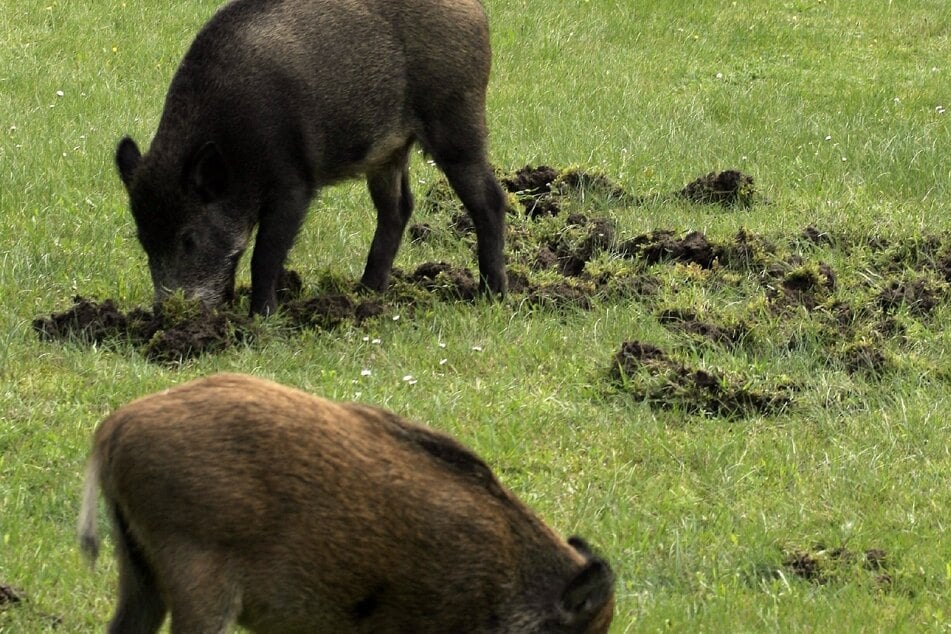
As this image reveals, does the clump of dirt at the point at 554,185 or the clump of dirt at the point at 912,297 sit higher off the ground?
the clump of dirt at the point at 912,297

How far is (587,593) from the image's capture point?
4.21 m

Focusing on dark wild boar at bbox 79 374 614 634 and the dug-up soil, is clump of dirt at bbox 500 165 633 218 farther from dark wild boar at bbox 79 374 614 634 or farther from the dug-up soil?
Answer: dark wild boar at bbox 79 374 614 634

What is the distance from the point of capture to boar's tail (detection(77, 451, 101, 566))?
13.1 ft

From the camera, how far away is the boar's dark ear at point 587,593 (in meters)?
4.17

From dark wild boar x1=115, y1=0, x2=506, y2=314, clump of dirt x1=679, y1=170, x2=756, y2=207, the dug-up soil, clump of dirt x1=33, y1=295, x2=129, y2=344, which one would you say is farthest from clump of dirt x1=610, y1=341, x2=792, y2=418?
clump of dirt x1=679, y1=170, x2=756, y2=207

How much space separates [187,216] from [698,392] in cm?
281

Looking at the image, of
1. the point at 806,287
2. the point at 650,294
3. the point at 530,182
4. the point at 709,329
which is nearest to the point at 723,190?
the point at 530,182

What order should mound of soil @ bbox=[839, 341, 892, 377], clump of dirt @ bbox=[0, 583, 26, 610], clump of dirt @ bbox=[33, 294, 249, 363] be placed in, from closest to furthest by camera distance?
1. clump of dirt @ bbox=[0, 583, 26, 610]
2. clump of dirt @ bbox=[33, 294, 249, 363]
3. mound of soil @ bbox=[839, 341, 892, 377]

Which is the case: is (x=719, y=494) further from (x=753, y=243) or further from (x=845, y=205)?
(x=845, y=205)

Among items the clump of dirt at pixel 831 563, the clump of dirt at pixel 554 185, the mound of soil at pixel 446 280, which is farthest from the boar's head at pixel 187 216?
the clump of dirt at pixel 831 563

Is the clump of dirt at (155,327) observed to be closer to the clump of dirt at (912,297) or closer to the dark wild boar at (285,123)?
the dark wild boar at (285,123)

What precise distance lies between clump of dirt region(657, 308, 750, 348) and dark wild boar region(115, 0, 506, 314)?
3.61 ft

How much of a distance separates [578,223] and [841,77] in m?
5.51

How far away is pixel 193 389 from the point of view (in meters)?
4.12
